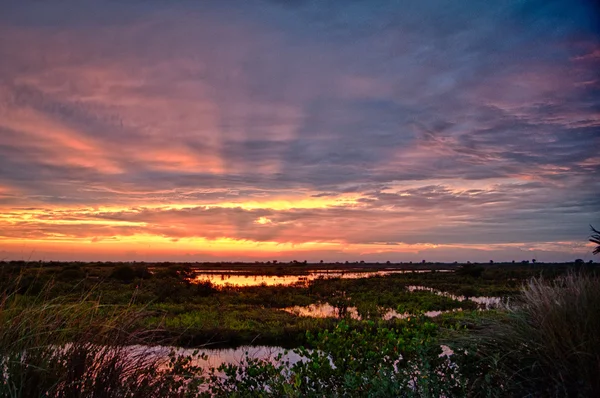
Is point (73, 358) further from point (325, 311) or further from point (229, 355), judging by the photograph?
point (325, 311)

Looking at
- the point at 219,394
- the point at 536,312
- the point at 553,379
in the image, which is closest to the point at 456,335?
the point at 536,312

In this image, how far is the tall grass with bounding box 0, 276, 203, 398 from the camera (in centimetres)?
457

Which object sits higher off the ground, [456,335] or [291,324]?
[456,335]

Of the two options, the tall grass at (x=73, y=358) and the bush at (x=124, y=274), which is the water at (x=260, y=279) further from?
the tall grass at (x=73, y=358)

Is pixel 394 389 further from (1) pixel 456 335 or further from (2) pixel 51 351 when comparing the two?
(2) pixel 51 351

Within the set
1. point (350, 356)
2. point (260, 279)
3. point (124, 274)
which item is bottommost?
point (260, 279)

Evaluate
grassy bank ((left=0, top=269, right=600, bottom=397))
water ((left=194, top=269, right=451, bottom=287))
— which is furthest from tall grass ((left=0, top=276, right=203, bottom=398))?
water ((left=194, top=269, right=451, bottom=287))

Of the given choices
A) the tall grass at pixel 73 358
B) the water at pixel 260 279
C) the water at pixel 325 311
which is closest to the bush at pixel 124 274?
the water at pixel 260 279

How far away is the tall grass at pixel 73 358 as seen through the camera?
180 inches

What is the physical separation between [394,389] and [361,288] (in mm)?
33414

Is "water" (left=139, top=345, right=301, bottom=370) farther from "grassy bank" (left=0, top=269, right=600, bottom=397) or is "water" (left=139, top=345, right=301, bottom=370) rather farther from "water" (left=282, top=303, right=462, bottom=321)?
"water" (left=282, top=303, right=462, bottom=321)

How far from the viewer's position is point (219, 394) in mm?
8188

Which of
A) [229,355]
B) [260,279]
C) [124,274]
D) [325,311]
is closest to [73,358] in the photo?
[229,355]

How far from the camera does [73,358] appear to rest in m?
4.84
